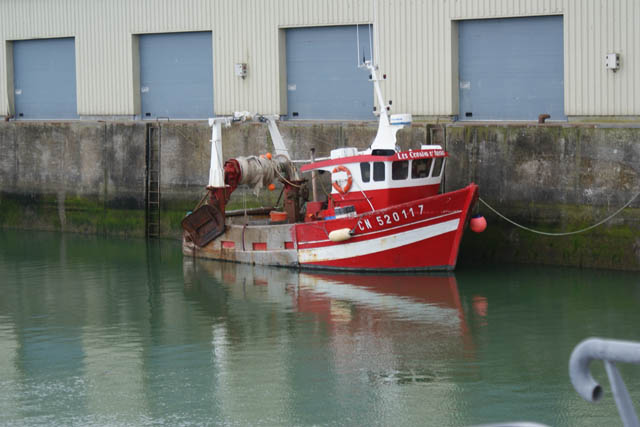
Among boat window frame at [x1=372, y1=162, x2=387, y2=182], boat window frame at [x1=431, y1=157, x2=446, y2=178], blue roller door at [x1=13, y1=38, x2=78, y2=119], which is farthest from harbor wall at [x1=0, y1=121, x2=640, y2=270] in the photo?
boat window frame at [x1=372, y1=162, x2=387, y2=182]

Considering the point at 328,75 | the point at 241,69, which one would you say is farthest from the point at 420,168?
the point at 241,69

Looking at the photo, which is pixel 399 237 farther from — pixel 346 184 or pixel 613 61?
pixel 613 61

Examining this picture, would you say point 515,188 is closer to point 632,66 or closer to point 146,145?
point 632,66

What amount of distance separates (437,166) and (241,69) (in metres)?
6.06

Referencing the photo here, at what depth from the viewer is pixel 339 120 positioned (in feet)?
Answer: 62.2

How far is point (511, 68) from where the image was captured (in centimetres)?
1703

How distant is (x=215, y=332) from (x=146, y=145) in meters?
8.56

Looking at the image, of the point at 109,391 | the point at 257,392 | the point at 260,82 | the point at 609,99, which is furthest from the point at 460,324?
the point at 260,82

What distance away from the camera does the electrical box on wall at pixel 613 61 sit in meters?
15.3

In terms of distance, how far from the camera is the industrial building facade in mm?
15938

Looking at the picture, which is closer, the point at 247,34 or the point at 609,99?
the point at 609,99

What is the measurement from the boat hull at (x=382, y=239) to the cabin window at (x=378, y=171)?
0.63 m

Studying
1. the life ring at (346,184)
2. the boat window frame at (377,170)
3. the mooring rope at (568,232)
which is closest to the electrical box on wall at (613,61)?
the mooring rope at (568,232)

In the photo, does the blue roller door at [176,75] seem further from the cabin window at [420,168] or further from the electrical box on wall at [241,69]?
the cabin window at [420,168]
